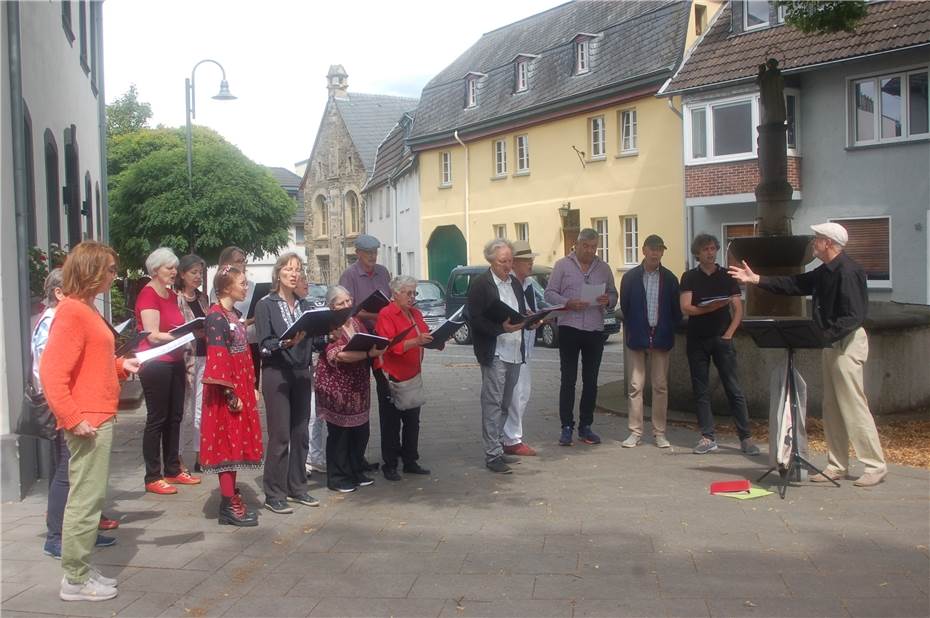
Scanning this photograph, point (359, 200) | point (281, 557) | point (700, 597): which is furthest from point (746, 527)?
point (359, 200)

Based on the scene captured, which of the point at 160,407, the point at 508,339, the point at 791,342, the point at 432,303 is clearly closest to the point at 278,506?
the point at 160,407

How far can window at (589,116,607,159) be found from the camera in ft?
109

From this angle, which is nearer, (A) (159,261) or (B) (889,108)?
(A) (159,261)

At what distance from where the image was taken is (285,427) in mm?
7023

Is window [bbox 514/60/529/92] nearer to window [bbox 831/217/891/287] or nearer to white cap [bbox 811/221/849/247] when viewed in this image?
window [bbox 831/217/891/287]

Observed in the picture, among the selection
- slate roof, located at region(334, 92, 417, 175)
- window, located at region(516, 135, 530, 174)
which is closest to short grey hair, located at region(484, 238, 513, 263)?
window, located at region(516, 135, 530, 174)

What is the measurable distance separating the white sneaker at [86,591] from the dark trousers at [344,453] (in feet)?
8.81

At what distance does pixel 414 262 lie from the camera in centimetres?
4703

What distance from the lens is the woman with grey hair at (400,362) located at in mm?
7832

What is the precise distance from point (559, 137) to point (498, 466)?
91.7 ft

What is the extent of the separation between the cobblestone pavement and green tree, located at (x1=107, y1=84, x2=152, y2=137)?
82.7m

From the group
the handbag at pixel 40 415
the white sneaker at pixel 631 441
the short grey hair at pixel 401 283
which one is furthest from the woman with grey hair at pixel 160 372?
the white sneaker at pixel 631 441

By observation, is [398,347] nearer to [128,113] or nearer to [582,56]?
[582,56]

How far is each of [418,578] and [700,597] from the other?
1547mm
